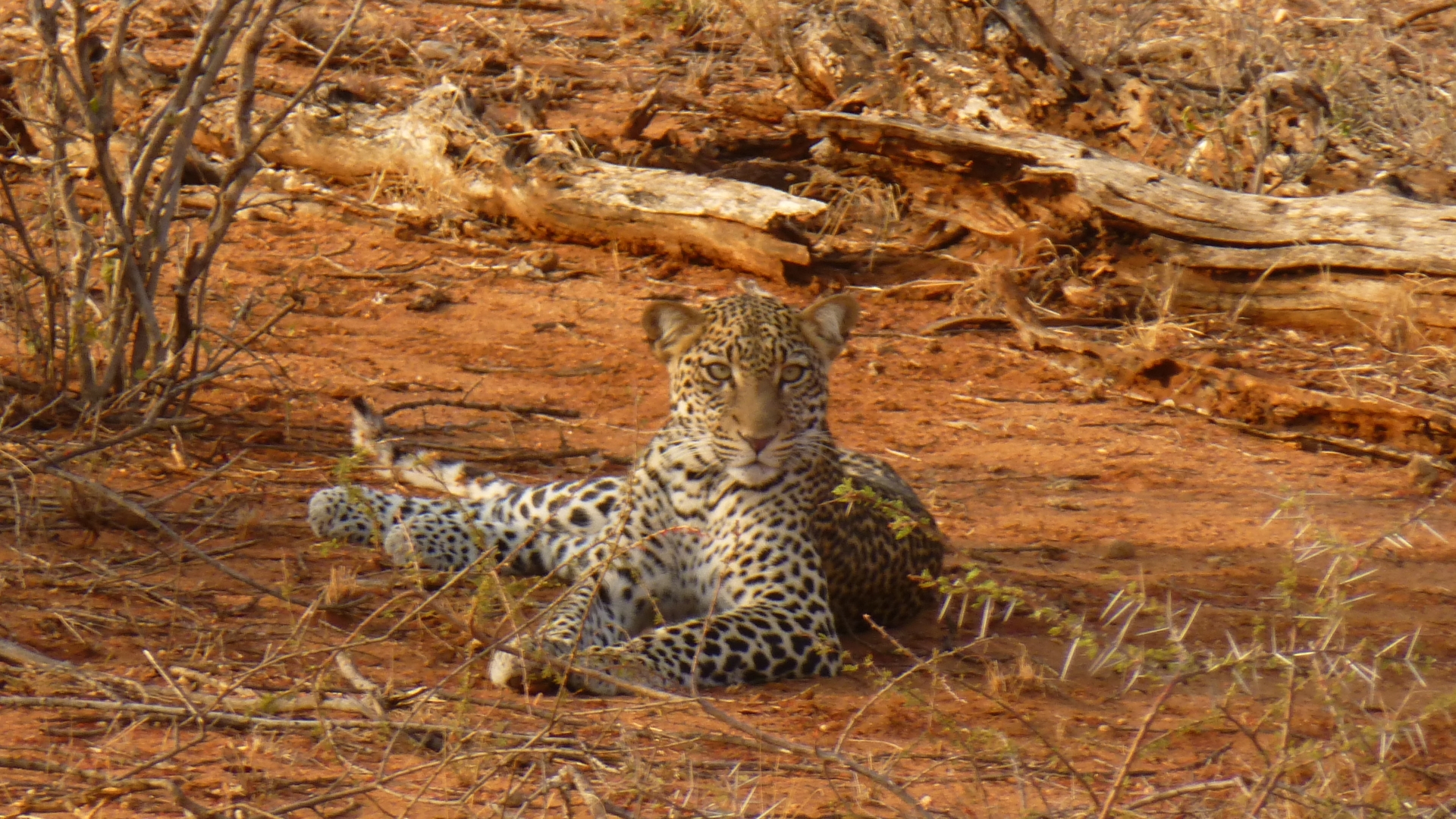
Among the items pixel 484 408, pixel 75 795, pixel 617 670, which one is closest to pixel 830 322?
pixel 617 670

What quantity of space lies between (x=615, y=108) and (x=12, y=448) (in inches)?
300

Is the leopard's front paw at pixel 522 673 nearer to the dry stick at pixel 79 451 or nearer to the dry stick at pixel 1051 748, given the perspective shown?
the dry stick at pixel 1051 748

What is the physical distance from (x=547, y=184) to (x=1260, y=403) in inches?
180

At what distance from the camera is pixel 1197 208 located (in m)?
9.84

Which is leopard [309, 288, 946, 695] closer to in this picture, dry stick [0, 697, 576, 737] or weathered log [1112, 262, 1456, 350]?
dry stick [0, 697, 576, 737]

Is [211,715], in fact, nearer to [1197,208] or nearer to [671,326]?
[671,326]

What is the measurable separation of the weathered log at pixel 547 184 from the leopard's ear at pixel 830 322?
3.65 m

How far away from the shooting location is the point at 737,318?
623 cm

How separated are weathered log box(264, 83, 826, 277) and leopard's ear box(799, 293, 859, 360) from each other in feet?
12.0

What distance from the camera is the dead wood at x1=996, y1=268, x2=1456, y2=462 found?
877 centimetres

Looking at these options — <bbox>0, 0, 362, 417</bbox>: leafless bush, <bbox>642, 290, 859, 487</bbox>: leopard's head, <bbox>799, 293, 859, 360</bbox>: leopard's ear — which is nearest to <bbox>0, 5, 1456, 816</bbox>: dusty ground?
<bbox>0, 0, 362, 417</bbox>: leafless bush

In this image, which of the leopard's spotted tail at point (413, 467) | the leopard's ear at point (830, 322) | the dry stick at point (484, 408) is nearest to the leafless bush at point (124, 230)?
the leopard's spotted tail at point (413, 467)

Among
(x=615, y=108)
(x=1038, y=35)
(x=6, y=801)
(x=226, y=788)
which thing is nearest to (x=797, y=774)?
(x=226, y=788)

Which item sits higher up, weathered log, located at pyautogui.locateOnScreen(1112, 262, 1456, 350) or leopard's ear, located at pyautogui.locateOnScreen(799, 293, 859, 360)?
leopard's ear, located at pyautogui.locateOnScreen(799, 293, 859, 360)
